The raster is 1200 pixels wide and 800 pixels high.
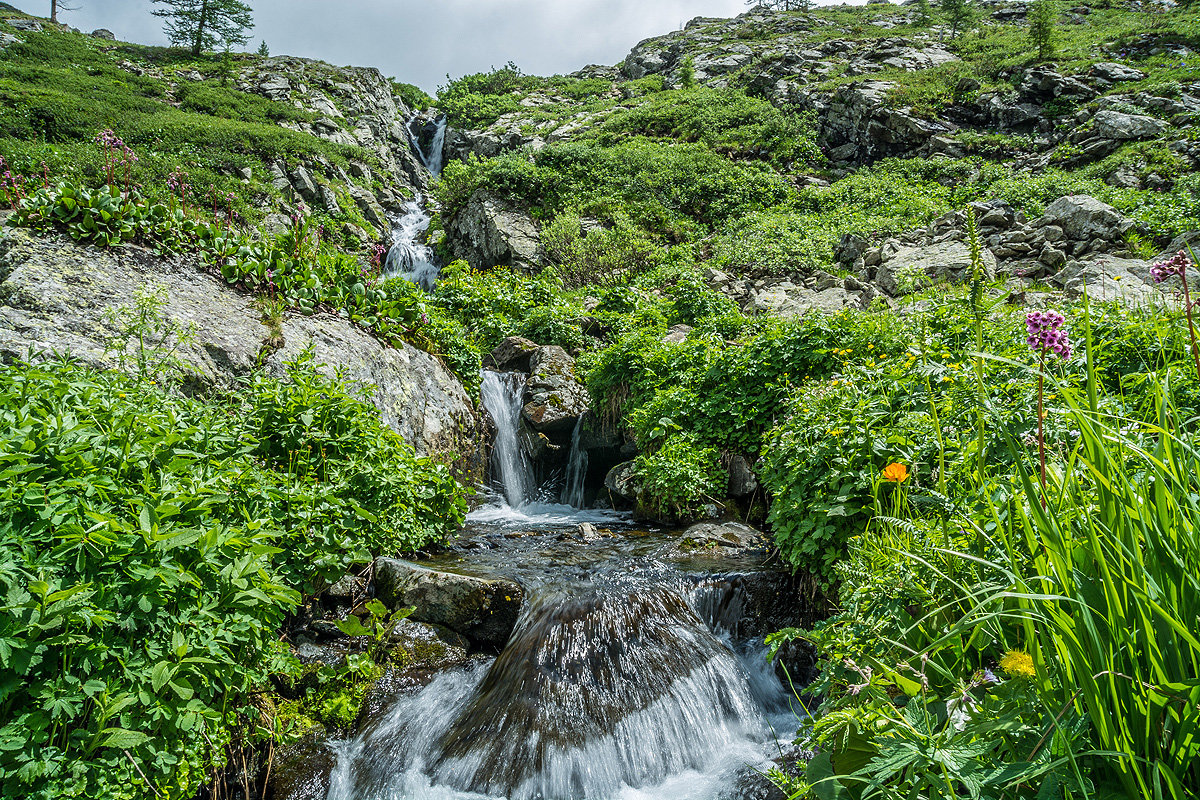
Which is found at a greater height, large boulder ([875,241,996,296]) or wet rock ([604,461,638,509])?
large boulder ([875,241,996,296])

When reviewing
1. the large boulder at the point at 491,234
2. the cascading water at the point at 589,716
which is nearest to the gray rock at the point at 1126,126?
the large boulder at the point at 491,234

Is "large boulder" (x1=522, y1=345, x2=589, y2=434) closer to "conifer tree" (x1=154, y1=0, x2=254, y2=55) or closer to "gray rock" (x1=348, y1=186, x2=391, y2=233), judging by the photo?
"gray rock" (x1=348, y1=186, x2=391, y2=233)

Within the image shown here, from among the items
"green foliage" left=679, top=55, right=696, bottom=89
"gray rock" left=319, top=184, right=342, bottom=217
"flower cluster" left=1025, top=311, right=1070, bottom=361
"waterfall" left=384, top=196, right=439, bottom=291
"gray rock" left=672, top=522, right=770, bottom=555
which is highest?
"green foliage" left=679, top=55, right=696, bottom=89

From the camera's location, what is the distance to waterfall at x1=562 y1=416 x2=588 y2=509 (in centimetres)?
963

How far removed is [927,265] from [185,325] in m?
13.6

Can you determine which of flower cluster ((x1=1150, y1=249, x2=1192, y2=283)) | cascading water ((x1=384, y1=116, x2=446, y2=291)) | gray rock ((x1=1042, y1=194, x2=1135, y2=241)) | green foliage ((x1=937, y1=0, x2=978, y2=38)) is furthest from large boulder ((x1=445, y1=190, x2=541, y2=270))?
green foliage ((x1=937, y1=0, x2=978, y2=38))

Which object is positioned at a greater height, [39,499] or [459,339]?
[459,339]

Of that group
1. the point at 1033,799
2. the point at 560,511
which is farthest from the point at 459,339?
the point at 1033,799

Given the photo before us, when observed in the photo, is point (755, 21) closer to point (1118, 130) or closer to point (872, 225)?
point (1118, 130)

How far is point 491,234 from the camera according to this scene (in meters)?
19.5

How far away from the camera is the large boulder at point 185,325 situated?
189 inches

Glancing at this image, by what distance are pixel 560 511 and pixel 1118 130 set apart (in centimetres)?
2430

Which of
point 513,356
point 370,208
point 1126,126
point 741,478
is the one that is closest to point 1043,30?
point 1126,126

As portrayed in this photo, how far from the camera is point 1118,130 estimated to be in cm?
1967
